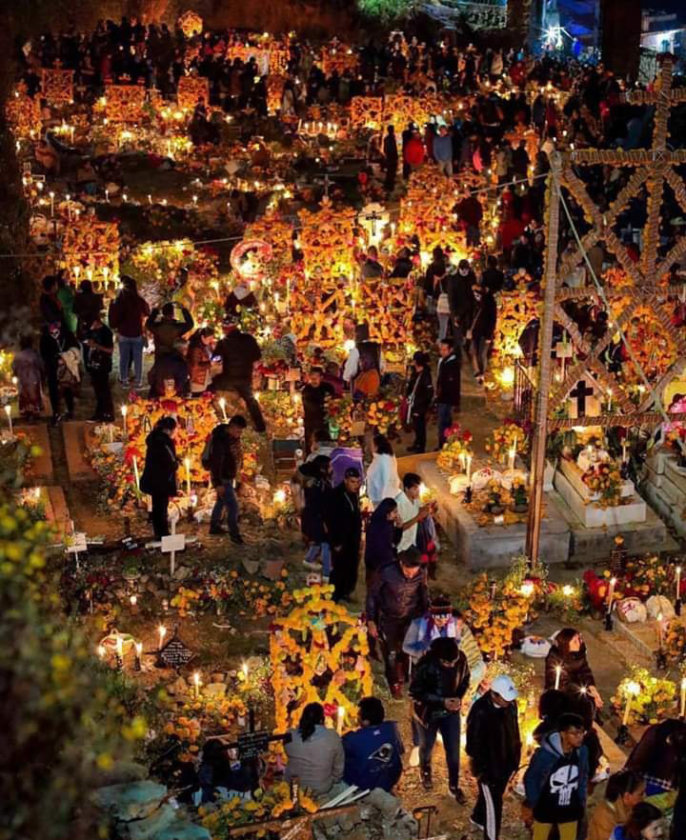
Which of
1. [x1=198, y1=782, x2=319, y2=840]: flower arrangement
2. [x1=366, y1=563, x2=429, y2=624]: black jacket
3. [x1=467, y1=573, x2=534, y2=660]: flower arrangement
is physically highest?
[x1=366, y1=563, x2=429, y2=624]: black jacket

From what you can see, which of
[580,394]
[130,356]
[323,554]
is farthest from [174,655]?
[130,356]

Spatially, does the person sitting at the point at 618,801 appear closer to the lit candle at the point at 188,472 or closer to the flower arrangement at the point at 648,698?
the flower arrangement at the point at 648,698

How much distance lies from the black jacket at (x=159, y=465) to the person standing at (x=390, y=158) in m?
12.3

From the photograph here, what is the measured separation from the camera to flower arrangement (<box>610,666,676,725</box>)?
9531mm

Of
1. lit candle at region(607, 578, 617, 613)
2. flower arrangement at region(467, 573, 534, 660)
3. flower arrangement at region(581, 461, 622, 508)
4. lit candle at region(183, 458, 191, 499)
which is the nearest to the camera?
flower arrangement at region(467, 573, 534, 660)

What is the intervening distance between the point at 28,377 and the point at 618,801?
8392mm

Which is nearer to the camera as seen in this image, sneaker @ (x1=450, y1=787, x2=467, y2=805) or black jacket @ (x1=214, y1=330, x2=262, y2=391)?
sneaker @ (x1=450, y1=787, x2=467, y2=805)

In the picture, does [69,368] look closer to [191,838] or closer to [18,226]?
[18,226]

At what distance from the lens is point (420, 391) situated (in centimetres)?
1339

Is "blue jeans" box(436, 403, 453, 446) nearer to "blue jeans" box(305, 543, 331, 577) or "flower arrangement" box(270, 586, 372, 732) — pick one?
"blue jeans" box(305, 543, 331, 577)

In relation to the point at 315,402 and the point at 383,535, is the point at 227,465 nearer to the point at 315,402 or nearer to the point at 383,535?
the point at 315,402

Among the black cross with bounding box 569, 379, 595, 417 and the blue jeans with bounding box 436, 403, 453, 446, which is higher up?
the black cross with bounding box 569, 379, 595, 417

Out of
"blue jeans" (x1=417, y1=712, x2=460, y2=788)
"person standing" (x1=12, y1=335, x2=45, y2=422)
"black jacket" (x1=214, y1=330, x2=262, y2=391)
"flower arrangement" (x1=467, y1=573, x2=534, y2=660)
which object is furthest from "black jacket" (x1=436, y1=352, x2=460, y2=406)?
"blue jeans" (x1=417, y1=712, x2=460, y2=788)

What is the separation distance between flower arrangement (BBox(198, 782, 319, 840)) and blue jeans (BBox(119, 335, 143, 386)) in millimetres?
7839
